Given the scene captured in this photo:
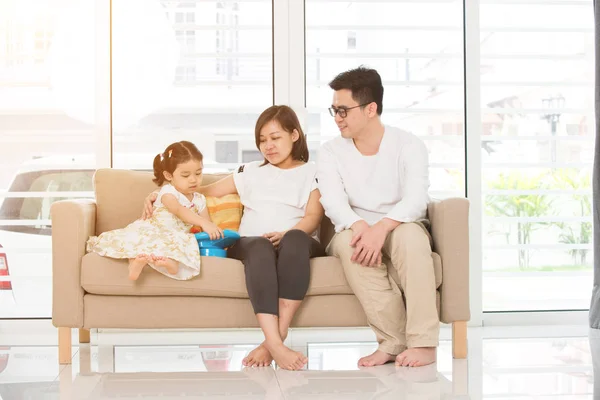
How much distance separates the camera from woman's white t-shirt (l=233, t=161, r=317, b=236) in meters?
3.21

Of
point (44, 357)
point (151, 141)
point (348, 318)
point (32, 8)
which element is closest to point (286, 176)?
point (348, 318)

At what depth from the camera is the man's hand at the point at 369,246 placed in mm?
2854

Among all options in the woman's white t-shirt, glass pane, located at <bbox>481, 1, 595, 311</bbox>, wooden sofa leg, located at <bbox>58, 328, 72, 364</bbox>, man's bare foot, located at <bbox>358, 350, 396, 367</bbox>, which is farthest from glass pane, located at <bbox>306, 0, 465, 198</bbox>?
wooden sofa leg, located at <bbox>58, 328, 72, 364</bbox>

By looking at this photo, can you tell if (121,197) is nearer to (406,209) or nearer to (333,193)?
(333,193)

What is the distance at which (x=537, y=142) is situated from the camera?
4039 millimetres

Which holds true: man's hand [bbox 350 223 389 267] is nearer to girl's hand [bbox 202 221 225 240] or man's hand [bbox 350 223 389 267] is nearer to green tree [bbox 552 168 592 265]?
girl's hand [bbox 202 221 225 240]

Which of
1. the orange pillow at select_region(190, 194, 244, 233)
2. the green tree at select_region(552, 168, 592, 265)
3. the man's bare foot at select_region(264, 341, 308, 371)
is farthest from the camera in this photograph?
the green tree at select_region(552, 168, 592, 265)

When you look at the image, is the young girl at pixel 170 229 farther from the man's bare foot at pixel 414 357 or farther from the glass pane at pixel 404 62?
the glass pane at pixel 404 62

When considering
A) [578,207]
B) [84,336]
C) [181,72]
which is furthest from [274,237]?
[578,207]

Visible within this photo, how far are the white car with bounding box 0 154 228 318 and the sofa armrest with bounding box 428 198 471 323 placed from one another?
138 cm

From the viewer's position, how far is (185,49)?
3887mm

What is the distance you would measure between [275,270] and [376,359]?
49 cm

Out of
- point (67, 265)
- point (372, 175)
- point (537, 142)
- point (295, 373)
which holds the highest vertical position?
point (537, 142)

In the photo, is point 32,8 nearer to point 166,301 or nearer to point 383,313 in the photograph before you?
point 166,301
